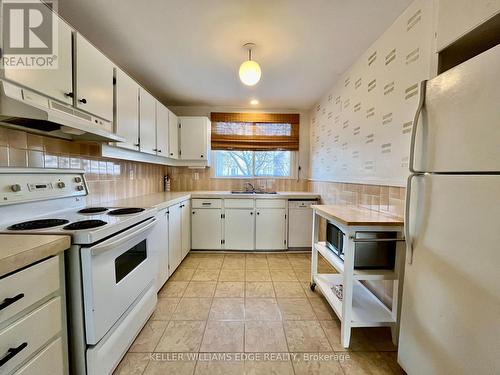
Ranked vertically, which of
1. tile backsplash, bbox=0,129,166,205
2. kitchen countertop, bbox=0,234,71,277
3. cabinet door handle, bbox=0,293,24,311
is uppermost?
tile backsplash, bbox=0,129,166,205

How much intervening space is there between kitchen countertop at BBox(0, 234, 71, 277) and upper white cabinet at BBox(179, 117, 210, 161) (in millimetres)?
2600

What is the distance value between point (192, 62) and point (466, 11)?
6.87 feet

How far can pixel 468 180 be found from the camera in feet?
3.01

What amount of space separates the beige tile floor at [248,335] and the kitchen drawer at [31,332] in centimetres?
65

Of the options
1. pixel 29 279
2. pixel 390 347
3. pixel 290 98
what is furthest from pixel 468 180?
pixel 290 98

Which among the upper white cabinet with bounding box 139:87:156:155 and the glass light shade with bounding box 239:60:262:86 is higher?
the glass light shade with bounding box 239:60:262:86

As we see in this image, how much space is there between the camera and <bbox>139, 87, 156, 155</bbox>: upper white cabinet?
2.29 meters

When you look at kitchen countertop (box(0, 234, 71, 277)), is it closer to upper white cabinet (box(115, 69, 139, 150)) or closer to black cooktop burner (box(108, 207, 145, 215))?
black cooktop burner (box(108, 207, 145, 215))

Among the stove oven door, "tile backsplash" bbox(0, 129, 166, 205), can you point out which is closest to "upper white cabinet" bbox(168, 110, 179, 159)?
"tile backsplash" bbox(0, 129, 166, 205)

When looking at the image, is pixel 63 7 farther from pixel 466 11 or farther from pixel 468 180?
pixel 468 180

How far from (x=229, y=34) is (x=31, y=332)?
7.04 feet

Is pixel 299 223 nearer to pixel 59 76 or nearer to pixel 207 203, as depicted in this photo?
pixel 207 203

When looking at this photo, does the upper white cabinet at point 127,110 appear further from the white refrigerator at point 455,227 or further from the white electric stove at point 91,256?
the white refrigerator at point 455,227

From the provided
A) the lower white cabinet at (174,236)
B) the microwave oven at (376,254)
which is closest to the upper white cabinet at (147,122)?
the lower white cabinet at (174,236)
